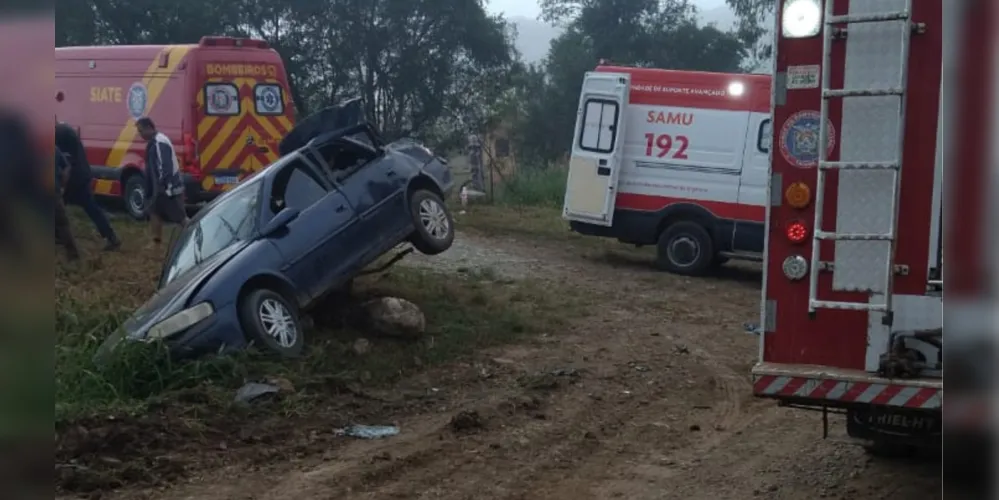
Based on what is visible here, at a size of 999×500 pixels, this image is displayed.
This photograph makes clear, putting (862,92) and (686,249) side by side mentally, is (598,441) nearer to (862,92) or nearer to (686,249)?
(862,92)

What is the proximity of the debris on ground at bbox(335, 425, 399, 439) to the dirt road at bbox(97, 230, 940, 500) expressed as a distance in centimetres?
10

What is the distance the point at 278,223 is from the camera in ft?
29.4

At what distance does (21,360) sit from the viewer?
1407 mm

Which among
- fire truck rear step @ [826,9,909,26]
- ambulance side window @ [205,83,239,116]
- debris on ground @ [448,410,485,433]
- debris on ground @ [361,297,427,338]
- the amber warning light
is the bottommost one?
debris on ground @ [448,410,485,433]

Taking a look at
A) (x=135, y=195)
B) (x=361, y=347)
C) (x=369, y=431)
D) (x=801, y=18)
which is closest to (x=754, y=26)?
(x=135, y=195)

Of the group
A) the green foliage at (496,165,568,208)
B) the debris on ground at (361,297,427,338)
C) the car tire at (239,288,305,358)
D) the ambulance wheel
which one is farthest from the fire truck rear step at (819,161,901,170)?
the green foliage at (496,165,568,208)

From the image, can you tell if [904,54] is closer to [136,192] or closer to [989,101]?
[989,101]

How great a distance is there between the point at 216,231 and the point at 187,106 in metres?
7.40

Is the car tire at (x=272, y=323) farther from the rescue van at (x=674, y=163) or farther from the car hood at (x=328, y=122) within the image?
the rescue van at (x=674, y=163)

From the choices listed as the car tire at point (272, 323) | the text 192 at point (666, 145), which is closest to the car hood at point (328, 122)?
the car tire at point (272, 323)

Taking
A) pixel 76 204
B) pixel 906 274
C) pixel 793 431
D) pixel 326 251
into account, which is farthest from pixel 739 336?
pixel 76 204

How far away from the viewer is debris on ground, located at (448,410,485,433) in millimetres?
7352

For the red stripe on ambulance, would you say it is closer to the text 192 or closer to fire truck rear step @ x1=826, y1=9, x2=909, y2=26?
the text 192

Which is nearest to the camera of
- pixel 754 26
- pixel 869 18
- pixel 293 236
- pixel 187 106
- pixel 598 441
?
pixel 869 18
